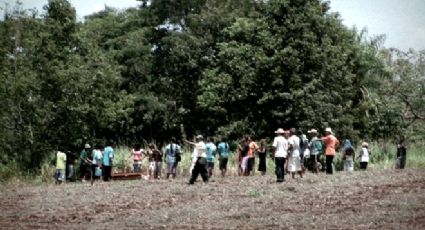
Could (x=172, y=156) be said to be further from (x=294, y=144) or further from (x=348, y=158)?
(x=348, y=158)

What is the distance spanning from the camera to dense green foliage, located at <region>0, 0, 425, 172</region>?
36.6 meters

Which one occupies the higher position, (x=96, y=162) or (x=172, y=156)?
(x=172, y=156)

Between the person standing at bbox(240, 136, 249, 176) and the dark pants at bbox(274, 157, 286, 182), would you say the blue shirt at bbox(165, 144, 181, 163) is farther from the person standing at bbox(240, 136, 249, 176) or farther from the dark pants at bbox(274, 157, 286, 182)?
the dark pants at bbox(274, 157, 286, 182)

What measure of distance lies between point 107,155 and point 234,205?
13299 mm

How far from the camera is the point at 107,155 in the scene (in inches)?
1190

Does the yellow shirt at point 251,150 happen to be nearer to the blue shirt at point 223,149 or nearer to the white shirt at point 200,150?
the blue shirt at point 223,149

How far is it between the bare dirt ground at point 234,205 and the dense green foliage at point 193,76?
38.6ft

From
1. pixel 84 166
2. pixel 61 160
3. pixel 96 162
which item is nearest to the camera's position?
pixel 61 160

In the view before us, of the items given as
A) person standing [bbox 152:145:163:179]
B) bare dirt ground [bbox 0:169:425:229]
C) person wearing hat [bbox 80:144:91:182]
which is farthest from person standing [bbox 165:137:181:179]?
bare dirt ground [bbox 0:169:425:229]

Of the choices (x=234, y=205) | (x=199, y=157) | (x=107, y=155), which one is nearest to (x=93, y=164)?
(x=107, y=155)

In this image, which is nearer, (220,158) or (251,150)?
(220,158)

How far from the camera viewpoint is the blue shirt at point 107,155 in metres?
30.0

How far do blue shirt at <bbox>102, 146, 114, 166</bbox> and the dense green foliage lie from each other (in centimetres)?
685

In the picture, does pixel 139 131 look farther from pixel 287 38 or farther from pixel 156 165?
pixel 156 165
